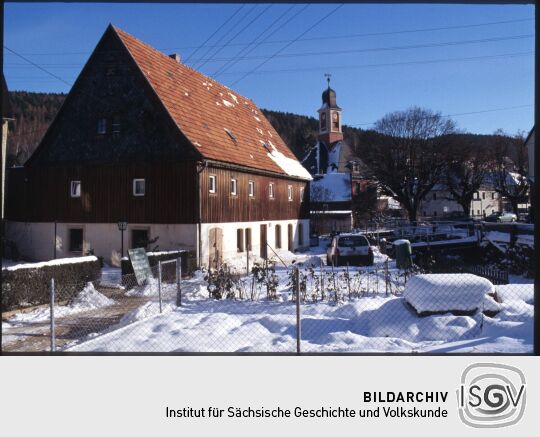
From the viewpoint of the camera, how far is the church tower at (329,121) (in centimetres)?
5831

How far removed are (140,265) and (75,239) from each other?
8510 millimetres

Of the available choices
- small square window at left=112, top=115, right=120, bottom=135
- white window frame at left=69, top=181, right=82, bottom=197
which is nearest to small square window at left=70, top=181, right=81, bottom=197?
white window frame at left=69, top=181, right=82, bottom=197

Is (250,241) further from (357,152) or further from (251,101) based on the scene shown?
(357,152)

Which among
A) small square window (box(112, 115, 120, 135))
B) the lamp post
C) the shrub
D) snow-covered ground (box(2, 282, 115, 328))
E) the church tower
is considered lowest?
snow-covered ground (box(2, 282, 115, 328))

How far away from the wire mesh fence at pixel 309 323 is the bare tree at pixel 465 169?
3536 cm

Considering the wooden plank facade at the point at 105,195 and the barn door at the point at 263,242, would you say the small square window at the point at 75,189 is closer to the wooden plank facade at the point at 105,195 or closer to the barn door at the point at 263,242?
the wooden plank facade at the point at 105,195

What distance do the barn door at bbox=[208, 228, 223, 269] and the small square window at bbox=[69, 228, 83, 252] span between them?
639cm

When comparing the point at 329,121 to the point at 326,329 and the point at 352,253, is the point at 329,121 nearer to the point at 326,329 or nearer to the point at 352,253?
the point at 352,253

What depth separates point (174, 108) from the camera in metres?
19.7

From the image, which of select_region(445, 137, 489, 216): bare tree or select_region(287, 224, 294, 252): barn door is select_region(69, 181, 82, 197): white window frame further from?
select_region(445, 137, 489, 216): bare tree

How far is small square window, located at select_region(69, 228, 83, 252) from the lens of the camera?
2100 centimetres

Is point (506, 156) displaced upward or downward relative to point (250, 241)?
upward
